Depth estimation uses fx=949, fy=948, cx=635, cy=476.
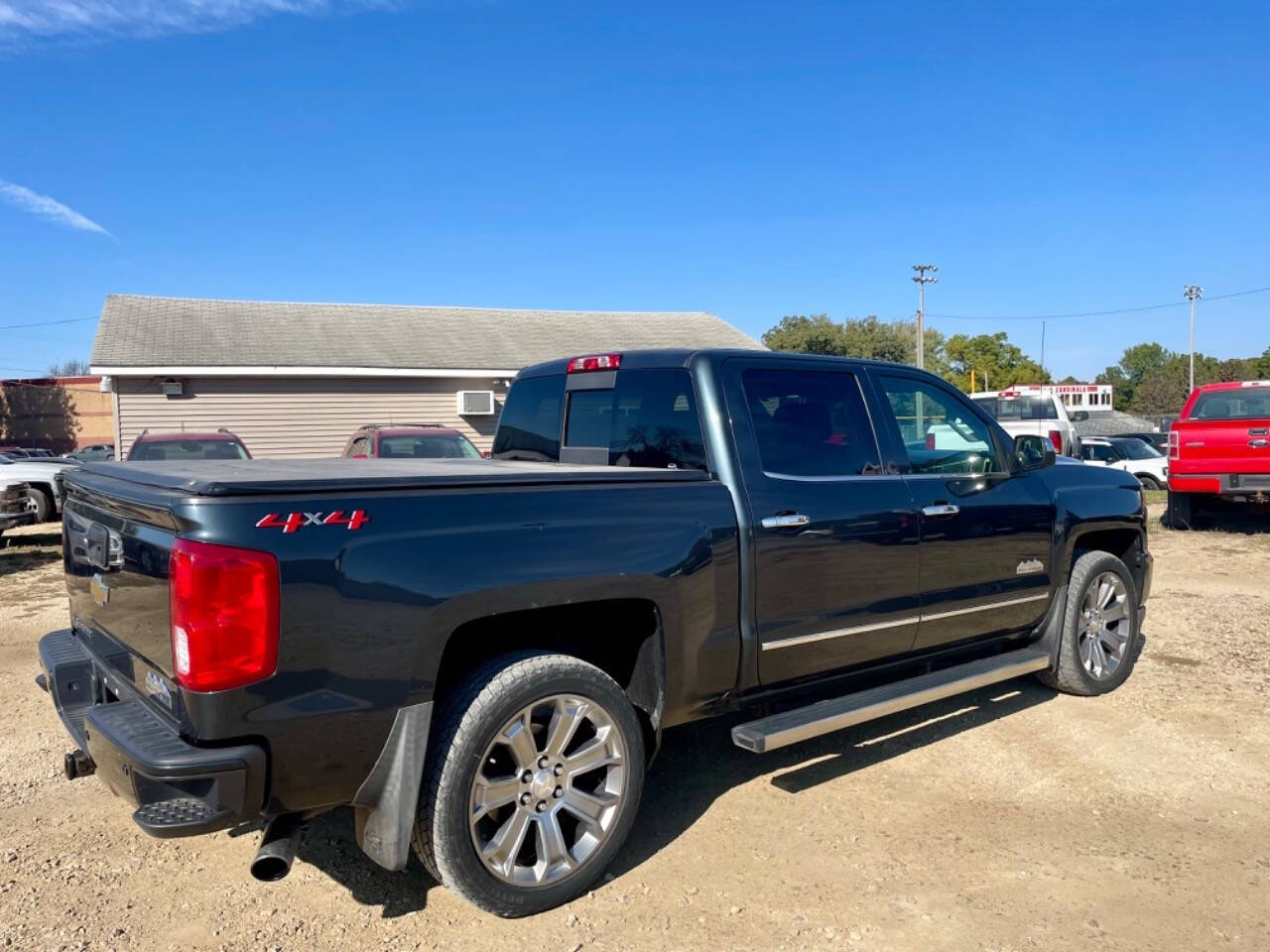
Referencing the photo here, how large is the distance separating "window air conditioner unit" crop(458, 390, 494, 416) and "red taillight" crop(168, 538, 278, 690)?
17.3m

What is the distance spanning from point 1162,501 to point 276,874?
725 inches

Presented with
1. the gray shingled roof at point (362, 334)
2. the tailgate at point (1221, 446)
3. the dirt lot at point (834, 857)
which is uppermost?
the gray shingled roof at point (362, 334)

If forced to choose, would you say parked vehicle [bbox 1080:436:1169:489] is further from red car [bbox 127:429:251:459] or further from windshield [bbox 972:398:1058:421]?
red car [bbox 127:429:251:459]

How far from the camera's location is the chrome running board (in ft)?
12.1

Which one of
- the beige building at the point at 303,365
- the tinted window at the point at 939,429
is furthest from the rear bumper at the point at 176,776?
the beige building at the point at 303,365

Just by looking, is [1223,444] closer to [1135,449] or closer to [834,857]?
[1135,449]

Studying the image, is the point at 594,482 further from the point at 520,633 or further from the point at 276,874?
the point at 276,874

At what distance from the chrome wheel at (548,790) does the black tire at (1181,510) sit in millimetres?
11936

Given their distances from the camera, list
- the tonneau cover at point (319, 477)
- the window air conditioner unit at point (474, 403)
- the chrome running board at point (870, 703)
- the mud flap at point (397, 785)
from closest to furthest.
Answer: the tonneau cover at point (319, 477) → the mud flap at point (397, 785) → the chrome running board at point (870, 703) → the window air conditioner unit at point (474, 403)

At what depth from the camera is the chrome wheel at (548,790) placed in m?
3.09

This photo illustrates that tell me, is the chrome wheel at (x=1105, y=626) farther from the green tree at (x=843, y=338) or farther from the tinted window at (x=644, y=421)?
the green tree at (x=843, y=338)

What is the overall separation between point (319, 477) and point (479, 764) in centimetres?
103

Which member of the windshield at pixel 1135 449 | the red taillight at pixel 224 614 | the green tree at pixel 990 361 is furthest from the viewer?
the green tree at pixel 990 361

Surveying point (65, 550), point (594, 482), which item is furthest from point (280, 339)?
point (594, 482)
